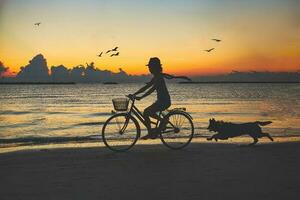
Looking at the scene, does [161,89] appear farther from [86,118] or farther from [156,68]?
[86,118]

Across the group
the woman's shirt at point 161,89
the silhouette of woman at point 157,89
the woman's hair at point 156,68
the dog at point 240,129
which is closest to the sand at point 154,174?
the dog at point 240,129

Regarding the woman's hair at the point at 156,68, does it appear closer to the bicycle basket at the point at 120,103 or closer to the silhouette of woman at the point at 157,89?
the silhouette of woman at the point at 157,89

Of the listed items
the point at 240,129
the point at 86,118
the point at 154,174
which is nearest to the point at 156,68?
the point at 240,129

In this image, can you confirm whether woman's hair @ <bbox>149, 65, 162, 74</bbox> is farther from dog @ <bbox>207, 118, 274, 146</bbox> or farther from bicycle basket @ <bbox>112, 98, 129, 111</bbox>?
dog @ <bbox>207, 118, 274, 146</bbox>

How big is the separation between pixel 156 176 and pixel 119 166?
136 centimetres

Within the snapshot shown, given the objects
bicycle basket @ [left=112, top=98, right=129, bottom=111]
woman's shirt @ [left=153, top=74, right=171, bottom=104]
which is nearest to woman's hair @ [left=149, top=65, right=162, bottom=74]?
woman's shirt @ [left=153, top=74, right=171, bottom=104]

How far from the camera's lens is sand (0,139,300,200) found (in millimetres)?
6168

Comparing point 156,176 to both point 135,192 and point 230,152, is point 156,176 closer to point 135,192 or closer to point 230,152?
point 135,192

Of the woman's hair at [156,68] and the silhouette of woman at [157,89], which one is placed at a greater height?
the woman's hair at [156,68]

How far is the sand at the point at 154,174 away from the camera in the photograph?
6.17m

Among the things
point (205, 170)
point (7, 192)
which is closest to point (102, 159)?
point (205, 170)

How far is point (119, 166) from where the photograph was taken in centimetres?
856

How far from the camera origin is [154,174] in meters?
7.62

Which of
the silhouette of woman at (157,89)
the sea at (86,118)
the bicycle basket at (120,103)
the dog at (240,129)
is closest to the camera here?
the bicycle basket at (120,103)
